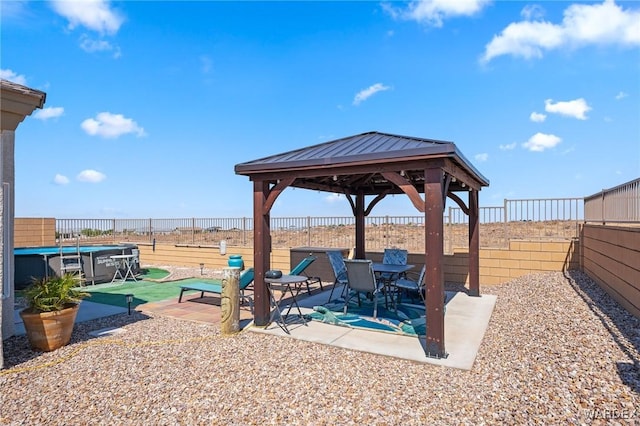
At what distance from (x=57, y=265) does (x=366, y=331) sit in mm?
8565

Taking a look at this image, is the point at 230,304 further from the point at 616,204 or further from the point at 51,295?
the point at 616,204

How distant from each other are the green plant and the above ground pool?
484cm

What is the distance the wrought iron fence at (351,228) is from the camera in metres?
8.64

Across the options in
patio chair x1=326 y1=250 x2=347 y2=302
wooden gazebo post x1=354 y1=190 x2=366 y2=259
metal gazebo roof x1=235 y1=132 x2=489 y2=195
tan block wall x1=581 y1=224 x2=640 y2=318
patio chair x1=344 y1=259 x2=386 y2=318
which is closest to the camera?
metal gazebo roof x1=235 y1=132 x2=489 y2=195

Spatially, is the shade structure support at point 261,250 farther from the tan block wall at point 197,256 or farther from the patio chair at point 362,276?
the tan block wall at point 197,256

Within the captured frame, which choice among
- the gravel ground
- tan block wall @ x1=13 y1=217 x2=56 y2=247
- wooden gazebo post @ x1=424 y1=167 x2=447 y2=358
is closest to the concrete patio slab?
the gravel ground

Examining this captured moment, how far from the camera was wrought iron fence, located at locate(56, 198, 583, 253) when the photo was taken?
28.3ft

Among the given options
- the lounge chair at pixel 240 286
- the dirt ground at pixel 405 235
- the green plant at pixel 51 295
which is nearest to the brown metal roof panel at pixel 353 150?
the lounge chair at pixel 240 286

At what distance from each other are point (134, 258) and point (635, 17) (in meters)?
12.7

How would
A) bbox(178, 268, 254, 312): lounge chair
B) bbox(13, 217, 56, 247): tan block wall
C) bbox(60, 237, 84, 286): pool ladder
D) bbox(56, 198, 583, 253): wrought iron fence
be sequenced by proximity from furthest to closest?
bbox(13, 217, 56, 247): tan block wall, bbox(60, 237, 84, 286): pool ladder, bbox(56, 198, 583, 253): wrought iron fence, bbox(178, 268, 254, 312): lounge chair

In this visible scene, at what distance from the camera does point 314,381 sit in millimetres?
3283

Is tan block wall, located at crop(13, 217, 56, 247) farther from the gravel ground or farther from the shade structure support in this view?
the shade structure support

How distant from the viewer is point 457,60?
827 cm

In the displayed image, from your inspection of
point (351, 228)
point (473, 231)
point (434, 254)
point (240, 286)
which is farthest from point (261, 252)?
point (351, 228)
